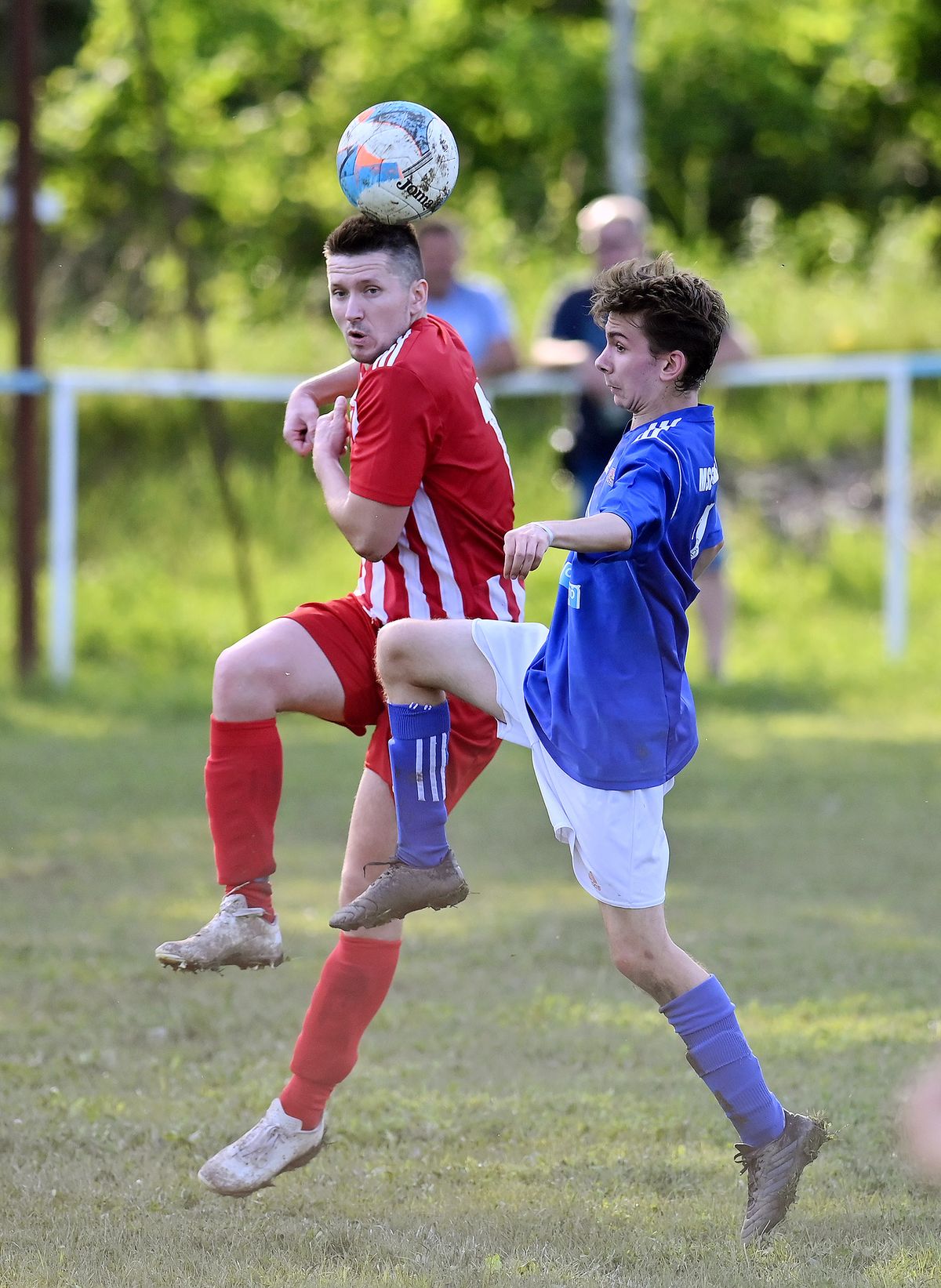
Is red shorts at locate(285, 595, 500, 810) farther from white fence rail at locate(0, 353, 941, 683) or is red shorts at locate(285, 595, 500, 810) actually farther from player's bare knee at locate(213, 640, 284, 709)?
white fence rail at locate(0, 353, 941, 683)

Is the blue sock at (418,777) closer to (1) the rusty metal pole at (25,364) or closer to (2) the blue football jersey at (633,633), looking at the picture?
(2) the blue football jersey at (633,633)

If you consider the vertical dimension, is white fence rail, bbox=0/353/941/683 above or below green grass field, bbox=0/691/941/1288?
above

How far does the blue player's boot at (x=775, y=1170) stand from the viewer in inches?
139

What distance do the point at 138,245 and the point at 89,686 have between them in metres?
10.9

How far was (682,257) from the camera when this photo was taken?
18359 mm

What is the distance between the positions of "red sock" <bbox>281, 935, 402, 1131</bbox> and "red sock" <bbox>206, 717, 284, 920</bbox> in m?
0.21

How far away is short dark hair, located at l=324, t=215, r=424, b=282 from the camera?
12.3ft

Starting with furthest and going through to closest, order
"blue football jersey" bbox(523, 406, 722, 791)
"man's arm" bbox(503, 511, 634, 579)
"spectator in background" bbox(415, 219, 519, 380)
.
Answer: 1. "spectator in background" bbox(415, 219, 519, 380)
2. "blue football jersey" bbox(523, 406, 722, 791)
3. "man's arm" bbox(503, 511, 634, 579)

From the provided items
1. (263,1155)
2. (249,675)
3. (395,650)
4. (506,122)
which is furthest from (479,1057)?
(506,122)

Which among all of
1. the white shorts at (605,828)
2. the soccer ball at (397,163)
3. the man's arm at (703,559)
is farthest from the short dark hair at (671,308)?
the white shorts at (605,828)

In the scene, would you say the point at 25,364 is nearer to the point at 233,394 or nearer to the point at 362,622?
the point at 233,394

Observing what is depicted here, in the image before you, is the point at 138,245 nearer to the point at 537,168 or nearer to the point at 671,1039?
the point at 537,168

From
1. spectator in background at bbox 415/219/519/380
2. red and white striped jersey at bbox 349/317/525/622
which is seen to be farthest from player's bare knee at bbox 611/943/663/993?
spectator in background at bbox 415/219/519/380

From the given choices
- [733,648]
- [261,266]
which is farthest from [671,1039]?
[261,266]
